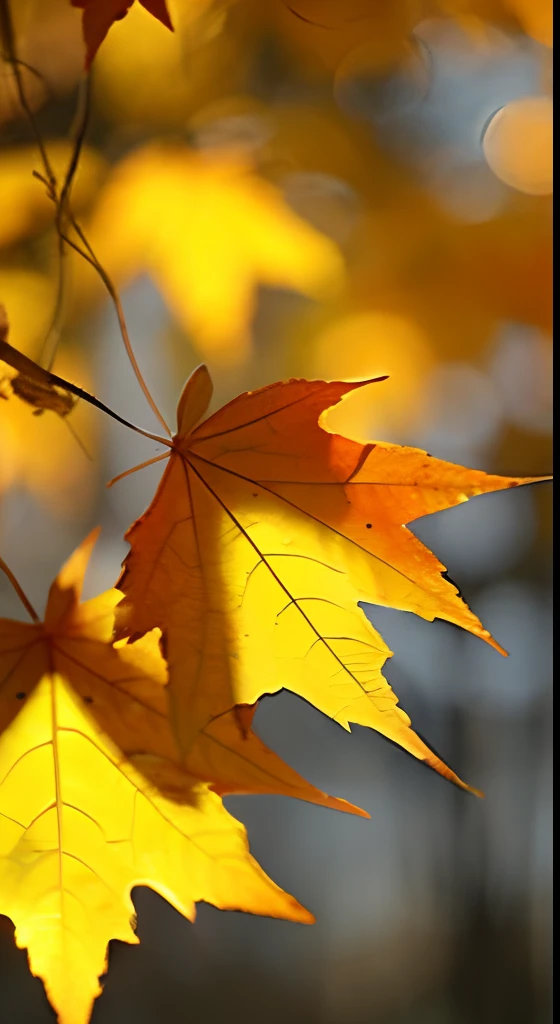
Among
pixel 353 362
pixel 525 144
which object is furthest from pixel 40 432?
pixel 525 144

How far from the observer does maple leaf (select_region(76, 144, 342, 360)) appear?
478 millimetres

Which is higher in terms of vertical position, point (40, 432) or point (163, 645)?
point (40, 432)

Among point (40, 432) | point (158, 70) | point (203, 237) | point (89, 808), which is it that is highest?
point (158, 70)

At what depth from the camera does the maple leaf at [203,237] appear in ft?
1.57

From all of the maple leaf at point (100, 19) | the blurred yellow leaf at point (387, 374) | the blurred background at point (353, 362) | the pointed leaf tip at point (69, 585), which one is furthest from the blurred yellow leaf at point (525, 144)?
the pointed leaf tip at point (69, 585)

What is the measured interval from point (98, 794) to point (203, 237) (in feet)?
1.40

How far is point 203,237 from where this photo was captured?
483 millimetres

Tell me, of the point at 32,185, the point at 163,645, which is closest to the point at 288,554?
the point at 163,645

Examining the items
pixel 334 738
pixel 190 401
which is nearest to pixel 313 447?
pixel 190 401

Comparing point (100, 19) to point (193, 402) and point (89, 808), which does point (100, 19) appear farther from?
point (89, 808)

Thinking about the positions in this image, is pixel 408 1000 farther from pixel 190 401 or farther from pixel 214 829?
pixel 190 401

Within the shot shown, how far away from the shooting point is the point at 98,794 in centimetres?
48

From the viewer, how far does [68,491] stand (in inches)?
19.0

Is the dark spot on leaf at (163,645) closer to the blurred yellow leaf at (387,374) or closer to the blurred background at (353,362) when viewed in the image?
the blurred background at (353,362)
